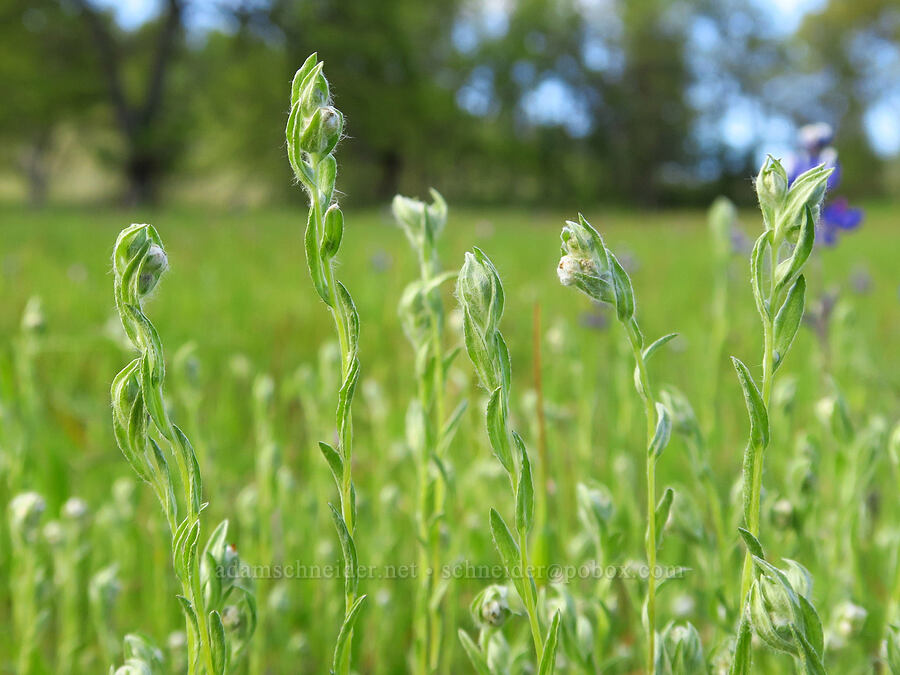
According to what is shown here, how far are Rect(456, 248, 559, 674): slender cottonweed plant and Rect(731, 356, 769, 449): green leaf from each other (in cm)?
17

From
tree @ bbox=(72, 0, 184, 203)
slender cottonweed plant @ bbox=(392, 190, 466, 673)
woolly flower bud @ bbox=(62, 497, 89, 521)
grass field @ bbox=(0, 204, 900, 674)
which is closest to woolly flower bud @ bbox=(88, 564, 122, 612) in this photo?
grass field @ bbox=(0, 204, 900, 674)

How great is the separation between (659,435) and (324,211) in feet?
1.14

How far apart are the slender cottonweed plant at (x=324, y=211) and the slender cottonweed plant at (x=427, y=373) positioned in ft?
0.89

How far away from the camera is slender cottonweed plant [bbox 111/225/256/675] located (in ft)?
1.92

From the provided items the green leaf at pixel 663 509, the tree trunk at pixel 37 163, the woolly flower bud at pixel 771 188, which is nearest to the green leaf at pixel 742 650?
the green leaf at pixel 663 509

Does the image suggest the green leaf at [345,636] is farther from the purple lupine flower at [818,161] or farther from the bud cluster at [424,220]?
the purple lupine flower at [818,161]

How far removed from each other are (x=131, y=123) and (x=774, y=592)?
1777 centimetres

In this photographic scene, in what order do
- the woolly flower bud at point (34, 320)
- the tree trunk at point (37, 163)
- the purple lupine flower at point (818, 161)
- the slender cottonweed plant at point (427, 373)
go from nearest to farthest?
1. the slender cottonweed plant at point (427, 373)
2. the woolly flower bud at point (34, 320)
3. the purple lupine flower at point (818, 161)
4. the tree trunk at point (37, 163)

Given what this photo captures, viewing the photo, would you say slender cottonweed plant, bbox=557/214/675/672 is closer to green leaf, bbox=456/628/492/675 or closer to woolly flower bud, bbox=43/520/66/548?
green leaf, bbox=456/628/492/675

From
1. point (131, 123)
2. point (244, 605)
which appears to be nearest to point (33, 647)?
point (244, 605)

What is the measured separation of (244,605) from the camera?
807 millimetres

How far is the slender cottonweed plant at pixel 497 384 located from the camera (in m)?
0.60

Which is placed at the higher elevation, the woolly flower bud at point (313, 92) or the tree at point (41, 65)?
the tree at point (41, 65)

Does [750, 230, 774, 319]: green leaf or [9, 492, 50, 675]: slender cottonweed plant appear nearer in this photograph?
[750, 230, 774, 319]: green leaf
